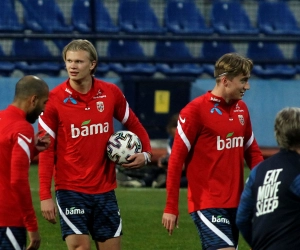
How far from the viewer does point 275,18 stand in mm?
20047

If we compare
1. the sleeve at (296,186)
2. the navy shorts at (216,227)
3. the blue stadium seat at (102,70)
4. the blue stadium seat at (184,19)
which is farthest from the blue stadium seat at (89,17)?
the sleeve at (296,186)

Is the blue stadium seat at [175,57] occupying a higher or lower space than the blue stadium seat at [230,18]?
lower

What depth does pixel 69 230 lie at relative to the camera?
273 inches

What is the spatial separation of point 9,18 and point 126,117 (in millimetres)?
11839

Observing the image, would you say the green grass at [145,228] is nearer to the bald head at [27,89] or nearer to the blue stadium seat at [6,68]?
the bald head at [27,89]

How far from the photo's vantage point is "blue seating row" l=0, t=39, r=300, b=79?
18.6 m

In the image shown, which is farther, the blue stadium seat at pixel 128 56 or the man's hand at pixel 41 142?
the blue stadium seat at pixel 128 56

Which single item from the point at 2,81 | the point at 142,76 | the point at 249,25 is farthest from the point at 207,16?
the point at 2,81

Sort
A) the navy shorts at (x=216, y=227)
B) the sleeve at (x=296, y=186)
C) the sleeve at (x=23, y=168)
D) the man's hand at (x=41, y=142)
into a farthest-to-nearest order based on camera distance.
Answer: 1. the navy shorts at (x=216, y=227)
2. the man's hand at (x=41, y=142)
3. the sleeve at (x=23, y=168)
4. the sleeve at (x=296, y=186)

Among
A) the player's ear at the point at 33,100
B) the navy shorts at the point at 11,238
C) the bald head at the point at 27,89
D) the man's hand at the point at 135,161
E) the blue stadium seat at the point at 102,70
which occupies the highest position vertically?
the bald head at the point at 27,89

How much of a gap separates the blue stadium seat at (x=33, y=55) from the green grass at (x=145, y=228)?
4.80 metres

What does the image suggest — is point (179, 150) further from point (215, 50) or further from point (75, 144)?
point (215, 50)

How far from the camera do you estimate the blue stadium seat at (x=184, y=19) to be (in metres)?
19.7

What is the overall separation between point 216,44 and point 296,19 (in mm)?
2389
